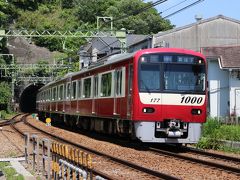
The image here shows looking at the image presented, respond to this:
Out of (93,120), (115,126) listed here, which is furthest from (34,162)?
(93,120)

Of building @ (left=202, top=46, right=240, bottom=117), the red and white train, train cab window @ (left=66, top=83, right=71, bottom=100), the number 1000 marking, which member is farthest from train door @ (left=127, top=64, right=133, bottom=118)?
building @ (left=202, top=46, right=240, bottom=117)

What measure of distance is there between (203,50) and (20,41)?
4615 centimetres

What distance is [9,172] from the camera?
38.3ft

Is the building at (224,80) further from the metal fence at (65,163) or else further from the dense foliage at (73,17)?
the dense foliage at (73,17)

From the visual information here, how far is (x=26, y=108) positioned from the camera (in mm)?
86688

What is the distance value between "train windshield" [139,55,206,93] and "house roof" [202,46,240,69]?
17.4 m

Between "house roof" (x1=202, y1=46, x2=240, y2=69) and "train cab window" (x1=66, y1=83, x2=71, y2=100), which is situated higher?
"house roof" (x1=202, y1=46, x2=240, y2=69)

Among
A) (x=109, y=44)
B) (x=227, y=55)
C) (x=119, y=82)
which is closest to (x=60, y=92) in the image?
(x=227, y=55)

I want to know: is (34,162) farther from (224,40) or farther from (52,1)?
(52,1)

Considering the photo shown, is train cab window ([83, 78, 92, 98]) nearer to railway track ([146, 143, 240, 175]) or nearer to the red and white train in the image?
the red and white train

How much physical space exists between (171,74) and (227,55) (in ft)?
62.4

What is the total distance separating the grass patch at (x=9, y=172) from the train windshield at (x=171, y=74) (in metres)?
4.90

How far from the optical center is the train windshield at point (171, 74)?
16.6m

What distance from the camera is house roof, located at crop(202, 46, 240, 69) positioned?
112ft
